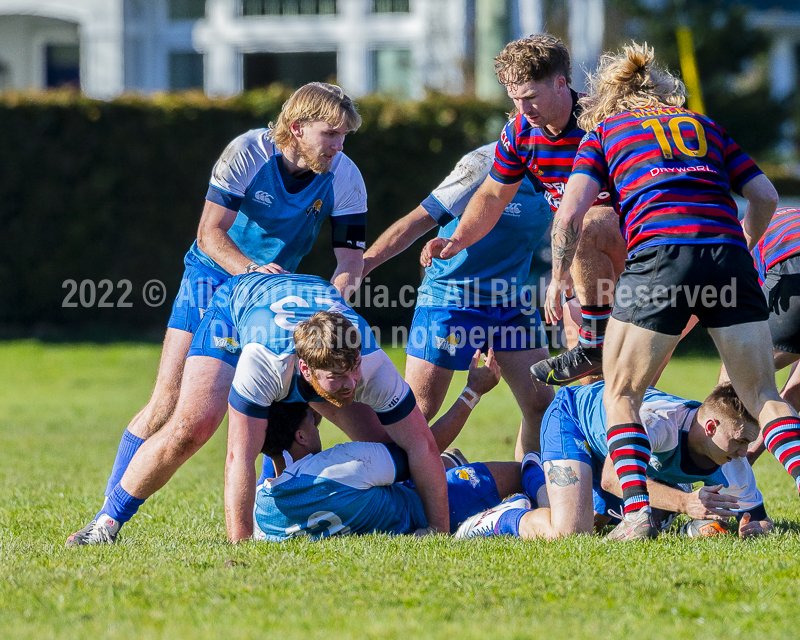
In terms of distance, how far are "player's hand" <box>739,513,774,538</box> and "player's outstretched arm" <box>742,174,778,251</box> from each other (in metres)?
1.25

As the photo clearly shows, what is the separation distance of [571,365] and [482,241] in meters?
1.20

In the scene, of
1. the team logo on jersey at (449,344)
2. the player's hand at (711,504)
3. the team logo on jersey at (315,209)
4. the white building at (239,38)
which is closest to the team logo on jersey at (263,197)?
the team logo on jersey at (315,209)

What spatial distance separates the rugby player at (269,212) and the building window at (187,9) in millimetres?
16327

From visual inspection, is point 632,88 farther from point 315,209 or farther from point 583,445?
point 315,209

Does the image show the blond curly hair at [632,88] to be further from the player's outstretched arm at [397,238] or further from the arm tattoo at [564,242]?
the player's outstretched arm at [397,238]

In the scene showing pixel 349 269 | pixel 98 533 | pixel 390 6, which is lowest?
pixel 98 533

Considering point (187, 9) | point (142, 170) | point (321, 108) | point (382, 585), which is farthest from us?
point (187, 9)

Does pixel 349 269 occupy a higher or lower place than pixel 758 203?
lower

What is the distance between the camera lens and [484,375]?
217 inches

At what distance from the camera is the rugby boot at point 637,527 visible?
4113mm

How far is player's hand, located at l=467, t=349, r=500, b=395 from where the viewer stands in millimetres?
5500

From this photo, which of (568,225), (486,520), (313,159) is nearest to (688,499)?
(486,520)

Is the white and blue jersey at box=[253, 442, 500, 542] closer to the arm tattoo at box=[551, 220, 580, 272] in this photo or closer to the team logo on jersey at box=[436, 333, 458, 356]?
the arm tattoo at box=[551, 220, 580, 272]

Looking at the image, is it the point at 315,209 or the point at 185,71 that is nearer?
the point at 315,209
